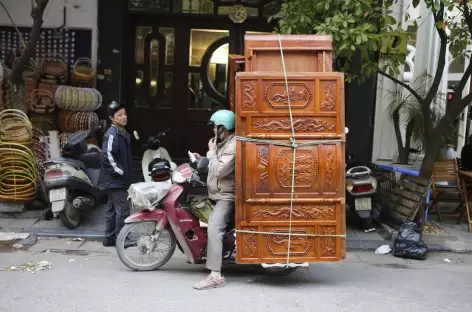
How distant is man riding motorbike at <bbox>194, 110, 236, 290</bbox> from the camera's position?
559 centimetres

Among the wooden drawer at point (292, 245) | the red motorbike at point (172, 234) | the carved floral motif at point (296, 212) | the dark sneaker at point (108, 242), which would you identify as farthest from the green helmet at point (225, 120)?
the dark sneaker at point (108, 242)

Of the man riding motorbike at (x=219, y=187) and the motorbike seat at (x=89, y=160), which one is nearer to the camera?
the man riding motorbike at (x=219, y=187)

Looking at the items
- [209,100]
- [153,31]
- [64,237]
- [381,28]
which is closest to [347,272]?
[381,28]

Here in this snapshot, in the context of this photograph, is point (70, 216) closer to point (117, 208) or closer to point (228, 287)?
point (117, 208)

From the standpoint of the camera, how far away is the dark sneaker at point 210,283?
555 centimetres

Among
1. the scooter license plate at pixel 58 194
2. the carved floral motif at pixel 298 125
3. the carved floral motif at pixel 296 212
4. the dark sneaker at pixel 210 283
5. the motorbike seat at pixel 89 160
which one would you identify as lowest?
the dark sneaker at pixel 210 283

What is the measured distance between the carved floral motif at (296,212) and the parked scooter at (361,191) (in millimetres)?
2637

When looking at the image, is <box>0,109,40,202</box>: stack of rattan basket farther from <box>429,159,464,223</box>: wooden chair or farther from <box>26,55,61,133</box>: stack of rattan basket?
<box>429,159,464,223</box>: wooden chair

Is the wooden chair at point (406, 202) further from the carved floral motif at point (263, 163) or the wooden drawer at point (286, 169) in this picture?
the carved floral motif at point (263, 163)

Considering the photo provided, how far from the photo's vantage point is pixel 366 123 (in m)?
9.91

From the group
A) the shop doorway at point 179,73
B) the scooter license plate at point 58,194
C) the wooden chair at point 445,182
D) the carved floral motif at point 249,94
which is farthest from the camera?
the shop doorway at point 179,73

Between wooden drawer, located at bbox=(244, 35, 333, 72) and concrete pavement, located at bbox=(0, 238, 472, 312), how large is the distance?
2.17m

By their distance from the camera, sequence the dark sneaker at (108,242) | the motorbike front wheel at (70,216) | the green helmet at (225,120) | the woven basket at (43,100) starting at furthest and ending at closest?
the woven basket at (43,100)
the motorbike front wheel at (70,216)
the dark sneaker at (108,242)
the green helmet at (225,120)

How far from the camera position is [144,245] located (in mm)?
5996
